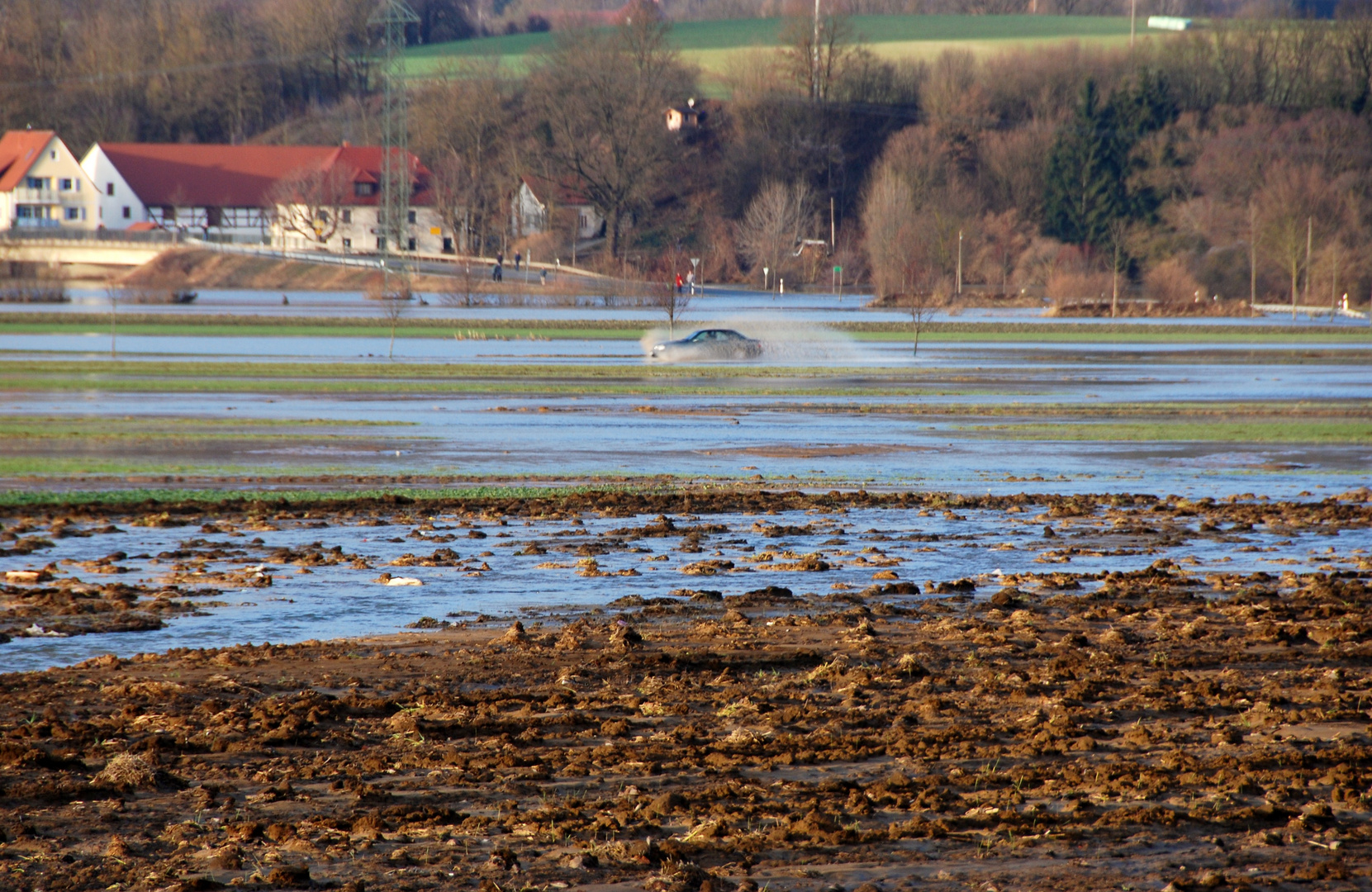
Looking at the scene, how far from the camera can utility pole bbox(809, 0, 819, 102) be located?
135625 millimetres

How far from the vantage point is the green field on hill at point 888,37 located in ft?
472

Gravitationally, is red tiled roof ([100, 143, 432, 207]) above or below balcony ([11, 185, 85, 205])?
above

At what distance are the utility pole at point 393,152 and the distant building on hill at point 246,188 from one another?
211 cm

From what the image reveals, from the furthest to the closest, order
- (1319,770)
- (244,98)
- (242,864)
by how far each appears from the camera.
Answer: (244,98), (1319,770), (242,864)

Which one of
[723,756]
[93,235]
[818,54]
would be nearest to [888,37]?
[818,54]

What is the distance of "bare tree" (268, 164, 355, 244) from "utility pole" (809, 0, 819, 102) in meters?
44.5

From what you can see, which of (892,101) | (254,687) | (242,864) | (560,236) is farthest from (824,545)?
(892,101)

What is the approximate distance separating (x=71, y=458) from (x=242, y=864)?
711 inches

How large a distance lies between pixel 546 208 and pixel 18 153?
49452 mm

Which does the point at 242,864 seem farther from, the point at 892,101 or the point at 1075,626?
the point at 892,101

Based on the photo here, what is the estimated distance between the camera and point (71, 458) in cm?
2250

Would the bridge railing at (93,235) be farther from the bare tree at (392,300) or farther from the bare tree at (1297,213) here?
the bare tree at (1297,213)

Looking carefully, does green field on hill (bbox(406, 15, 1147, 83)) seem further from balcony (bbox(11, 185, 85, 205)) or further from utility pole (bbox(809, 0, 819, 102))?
balcony (bbox(11, 185, 85, 205))

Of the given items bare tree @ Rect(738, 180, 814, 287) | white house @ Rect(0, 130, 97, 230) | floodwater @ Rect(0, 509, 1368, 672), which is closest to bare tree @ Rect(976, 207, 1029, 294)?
bare tree @ Rect(738, 180, 814, 287)
